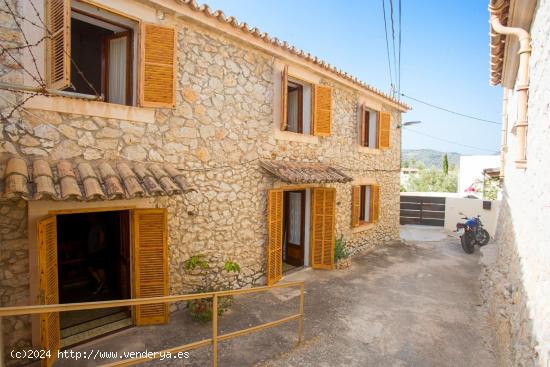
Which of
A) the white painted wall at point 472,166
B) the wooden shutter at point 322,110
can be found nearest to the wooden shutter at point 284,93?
the wooden shutter at point 322,110

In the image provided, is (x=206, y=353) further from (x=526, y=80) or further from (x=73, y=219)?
(x=526, y=80)

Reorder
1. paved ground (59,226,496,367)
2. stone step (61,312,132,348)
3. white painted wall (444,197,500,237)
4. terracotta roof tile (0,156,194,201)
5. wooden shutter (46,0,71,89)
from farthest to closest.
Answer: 1. white painted wall (444,197,500,237)
2. stone step (61,312,132,348)
3. paved ground (59,226,496,367)
4. wooden shutter (46,0,71,89)
5. terracotta roof tile (0,156,194,201)

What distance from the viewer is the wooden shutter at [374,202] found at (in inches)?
432

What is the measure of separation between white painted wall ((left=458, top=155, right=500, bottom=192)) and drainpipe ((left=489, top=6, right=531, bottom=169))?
2586 centimetres

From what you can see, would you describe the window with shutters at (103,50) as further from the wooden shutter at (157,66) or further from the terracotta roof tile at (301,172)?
the terracotta roof tile at (301,172)

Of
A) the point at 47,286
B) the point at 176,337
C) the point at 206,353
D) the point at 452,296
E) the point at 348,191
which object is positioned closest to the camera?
the point at 47,286

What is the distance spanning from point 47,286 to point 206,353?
2.27 metres

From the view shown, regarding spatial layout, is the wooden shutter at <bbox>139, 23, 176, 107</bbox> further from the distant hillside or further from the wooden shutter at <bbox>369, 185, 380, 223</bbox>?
the distant hillside

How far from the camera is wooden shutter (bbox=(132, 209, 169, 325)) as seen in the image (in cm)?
482

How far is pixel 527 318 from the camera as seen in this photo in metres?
3.11

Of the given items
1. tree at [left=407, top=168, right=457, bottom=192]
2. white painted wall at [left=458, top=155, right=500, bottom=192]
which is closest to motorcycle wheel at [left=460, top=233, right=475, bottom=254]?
white painted wall at [left=458, top=155, right=500, bottom=192]

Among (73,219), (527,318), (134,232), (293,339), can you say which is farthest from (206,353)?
(73,219)

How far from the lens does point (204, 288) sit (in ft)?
18.4

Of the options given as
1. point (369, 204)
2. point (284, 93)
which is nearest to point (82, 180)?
point (284, 93)
